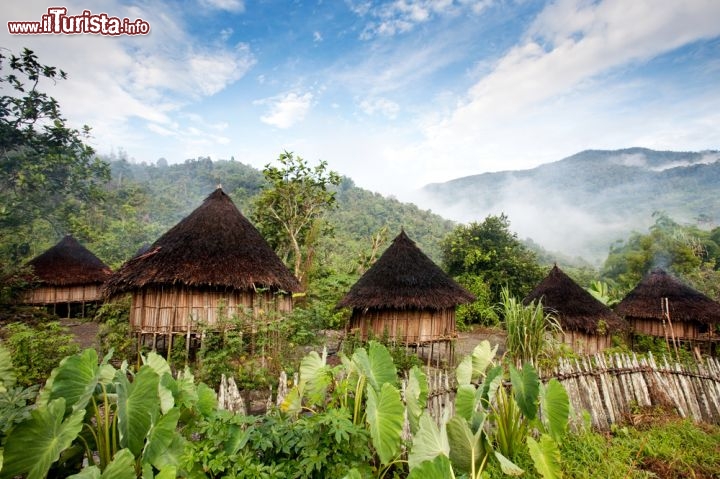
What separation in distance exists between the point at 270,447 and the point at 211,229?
28.3 ft

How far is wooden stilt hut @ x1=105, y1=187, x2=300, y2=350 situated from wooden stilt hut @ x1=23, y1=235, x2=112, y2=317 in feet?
25.2

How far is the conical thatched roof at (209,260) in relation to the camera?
367 inches

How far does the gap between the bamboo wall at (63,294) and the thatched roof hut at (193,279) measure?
25.1ft

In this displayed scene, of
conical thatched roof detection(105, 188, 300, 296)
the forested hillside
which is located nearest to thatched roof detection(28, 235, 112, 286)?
the forested hillside

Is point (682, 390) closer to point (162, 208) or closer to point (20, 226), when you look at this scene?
point (20, 226)

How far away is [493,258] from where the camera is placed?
19.1m

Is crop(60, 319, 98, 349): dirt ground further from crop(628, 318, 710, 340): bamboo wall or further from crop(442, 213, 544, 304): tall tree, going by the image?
crop(628, 318, 710, 340): bamboo wall

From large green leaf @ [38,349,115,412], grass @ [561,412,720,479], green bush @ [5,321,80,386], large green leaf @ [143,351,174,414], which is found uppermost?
large green leaf @ [38,349,115,412]

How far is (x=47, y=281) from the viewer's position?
15625mm

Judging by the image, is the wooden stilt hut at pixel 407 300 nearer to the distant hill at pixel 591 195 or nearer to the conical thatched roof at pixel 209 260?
the conical thatched roof at pixel 209 260

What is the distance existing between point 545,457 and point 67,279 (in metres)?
19.5

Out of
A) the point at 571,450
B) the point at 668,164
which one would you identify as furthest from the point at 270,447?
the point at 668,164

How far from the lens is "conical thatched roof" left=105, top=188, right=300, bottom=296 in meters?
9.33

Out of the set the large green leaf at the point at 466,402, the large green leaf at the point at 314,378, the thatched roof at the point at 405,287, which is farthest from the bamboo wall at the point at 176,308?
the large green leaf at the point at 466,402
